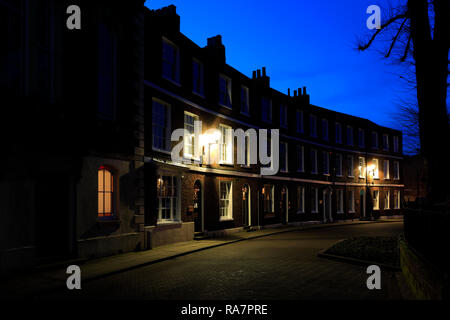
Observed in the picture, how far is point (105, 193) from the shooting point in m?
13.9

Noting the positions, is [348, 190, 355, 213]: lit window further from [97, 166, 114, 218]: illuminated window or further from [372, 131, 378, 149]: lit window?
[97, 166, 114, 218]: illuminated window

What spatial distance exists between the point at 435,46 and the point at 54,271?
12368 millimetres

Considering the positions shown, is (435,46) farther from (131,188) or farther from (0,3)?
(0,3)

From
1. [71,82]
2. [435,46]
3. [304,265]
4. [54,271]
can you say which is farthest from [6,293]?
[435,46]

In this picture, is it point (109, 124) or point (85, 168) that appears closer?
point (85, 168)

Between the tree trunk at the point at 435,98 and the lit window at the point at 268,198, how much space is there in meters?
16.8

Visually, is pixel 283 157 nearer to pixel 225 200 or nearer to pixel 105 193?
pixel 225 200

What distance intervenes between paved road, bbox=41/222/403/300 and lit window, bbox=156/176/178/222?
4231 mm

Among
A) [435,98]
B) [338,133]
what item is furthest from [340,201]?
[435,98]

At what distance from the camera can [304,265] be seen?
455 inches

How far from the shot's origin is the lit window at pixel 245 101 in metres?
26.3

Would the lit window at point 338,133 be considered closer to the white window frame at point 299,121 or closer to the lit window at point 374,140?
the white window frame at point 299,121

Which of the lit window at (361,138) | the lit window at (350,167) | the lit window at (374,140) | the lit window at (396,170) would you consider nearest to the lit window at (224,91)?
the lit window at (350,167)

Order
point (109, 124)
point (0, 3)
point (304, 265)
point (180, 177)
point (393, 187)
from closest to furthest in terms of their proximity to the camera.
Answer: point (0, 3), point (304, 265), point (109, 124), point (180, 177), point (393, 187)
